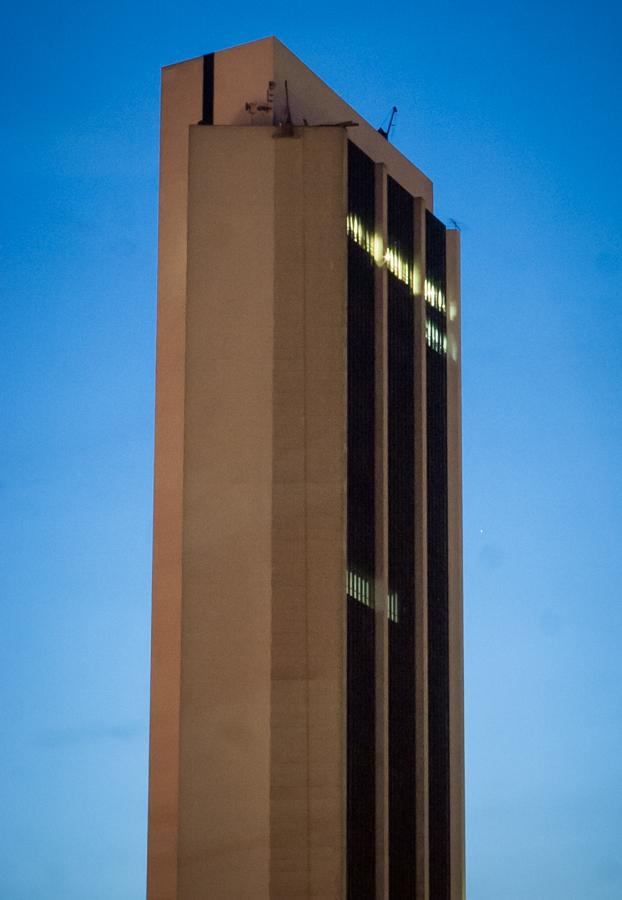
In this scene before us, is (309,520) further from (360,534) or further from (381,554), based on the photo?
(381,554)

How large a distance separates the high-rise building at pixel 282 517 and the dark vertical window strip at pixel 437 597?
0.90 m

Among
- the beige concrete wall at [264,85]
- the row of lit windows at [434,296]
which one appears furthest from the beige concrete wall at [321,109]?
the row of lit windows at [434,296]

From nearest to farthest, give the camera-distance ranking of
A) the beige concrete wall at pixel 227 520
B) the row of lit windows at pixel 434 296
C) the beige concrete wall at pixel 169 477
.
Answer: the beige concrete wall at pixel 227 520, the beige concrete wall at pixel 169 477, the row of lit windows at pixel 434 296

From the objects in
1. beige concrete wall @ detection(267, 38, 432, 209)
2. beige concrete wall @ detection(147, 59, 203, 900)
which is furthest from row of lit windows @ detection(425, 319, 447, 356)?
beige concrete wall @ detection(147, 59, 203, 900)

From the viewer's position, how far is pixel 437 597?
99.5 metres

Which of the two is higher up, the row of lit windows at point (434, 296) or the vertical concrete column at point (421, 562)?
the row of lit windows at point (434, 296)

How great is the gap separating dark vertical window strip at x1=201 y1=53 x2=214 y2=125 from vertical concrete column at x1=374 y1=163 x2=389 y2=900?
9350 millimetres

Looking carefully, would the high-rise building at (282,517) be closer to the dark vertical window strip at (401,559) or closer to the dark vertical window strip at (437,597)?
the dark vertical window strip at (401,559)

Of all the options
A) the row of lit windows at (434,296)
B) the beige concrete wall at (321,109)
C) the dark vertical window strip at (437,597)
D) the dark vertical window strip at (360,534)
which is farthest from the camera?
the row of lit windows at (434,296)

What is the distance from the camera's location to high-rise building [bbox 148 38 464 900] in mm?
79875

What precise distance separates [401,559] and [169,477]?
15.1 meters

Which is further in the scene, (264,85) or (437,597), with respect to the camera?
(437,597)

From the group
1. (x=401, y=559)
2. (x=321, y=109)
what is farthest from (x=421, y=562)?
(x=321, y=109)

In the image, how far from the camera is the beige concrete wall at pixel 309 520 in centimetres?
7956
